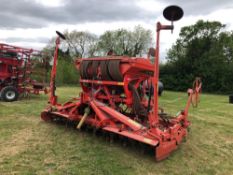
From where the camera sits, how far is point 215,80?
2484cm

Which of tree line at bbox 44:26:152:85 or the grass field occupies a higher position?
tree line at bbox 44:26:152:85

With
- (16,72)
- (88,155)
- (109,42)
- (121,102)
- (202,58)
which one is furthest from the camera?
(109,42)

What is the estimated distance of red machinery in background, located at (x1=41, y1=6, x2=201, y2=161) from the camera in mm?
3457

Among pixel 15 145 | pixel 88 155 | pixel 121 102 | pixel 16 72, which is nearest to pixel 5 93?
pixel 16 72

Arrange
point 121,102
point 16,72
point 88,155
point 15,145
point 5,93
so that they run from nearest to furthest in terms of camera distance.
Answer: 1. point 88,155
2. point 15,145
3. point 121,102
4. point 5,93
5. point 16,72

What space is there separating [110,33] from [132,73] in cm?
3225

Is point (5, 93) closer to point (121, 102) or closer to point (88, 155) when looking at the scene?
point (121, 102)

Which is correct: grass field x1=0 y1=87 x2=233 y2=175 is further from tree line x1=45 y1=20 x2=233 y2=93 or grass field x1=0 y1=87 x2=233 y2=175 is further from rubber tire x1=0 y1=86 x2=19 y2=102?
tree line x1=45 y1=20 x2=233 y2=93

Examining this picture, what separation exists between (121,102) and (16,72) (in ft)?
20.8

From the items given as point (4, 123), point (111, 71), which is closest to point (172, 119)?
point (111, 71)

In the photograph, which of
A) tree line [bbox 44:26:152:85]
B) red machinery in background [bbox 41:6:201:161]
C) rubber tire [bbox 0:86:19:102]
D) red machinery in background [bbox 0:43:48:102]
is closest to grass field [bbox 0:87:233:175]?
red machinery in background [bbox 41:6:201:161]

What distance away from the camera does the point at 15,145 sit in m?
3.79

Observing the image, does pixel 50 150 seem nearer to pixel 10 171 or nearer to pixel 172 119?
pixel 10 171

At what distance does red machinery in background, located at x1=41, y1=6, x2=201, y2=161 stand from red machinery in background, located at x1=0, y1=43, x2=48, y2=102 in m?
4.42
